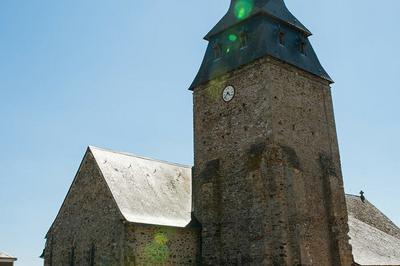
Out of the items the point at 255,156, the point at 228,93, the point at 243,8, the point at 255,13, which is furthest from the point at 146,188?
the point at 243,8

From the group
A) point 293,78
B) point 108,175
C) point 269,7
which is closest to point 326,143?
point 293,78

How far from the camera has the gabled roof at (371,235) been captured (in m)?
24.1

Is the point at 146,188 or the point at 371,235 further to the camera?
the point at 371,235

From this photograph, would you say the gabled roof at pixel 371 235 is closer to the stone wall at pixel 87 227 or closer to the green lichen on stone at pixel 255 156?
the green lichen on stone at pixel 255 156

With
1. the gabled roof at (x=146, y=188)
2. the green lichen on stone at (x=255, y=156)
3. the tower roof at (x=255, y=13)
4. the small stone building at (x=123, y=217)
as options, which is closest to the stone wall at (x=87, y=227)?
the small stone building at (x=123, y=217)

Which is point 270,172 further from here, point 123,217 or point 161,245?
point 123,217

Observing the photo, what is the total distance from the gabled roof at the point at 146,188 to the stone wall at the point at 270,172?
1075 millimetres

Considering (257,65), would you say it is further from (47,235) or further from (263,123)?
(47,235)

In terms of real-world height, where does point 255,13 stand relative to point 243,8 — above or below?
below

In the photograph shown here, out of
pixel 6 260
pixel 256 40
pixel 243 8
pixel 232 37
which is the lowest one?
pixel 6 260

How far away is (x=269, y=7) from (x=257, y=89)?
472cm

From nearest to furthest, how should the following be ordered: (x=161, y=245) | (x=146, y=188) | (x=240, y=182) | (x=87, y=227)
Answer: (x=161, y=245), (x=240, y=182), (x=87, y=227), (x=146, y=188)

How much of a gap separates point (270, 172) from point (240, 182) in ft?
6.37

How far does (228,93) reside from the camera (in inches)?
952
